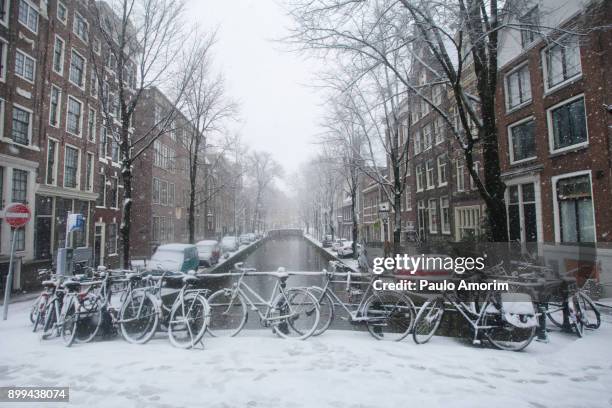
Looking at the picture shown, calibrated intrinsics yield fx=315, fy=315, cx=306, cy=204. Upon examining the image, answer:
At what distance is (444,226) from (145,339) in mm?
23228

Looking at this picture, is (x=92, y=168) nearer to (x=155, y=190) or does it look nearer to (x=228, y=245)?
(x=155, y=190)

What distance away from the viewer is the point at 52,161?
17250mm

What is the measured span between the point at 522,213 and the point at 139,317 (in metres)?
17.0

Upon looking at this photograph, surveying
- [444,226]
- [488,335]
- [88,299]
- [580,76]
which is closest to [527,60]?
[580,76]

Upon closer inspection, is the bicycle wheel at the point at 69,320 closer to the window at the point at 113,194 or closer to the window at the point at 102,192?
the window at the point at 102,192

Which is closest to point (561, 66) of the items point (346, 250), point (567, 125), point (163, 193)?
point (567, 125)

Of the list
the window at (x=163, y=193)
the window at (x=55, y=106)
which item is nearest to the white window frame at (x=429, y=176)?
the window at (x=55, y=106)

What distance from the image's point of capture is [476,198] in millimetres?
19594

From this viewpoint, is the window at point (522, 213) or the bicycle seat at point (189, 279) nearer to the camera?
the bicycle seat at point (189, 279)

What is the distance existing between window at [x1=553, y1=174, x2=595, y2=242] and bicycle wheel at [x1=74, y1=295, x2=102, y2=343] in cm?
1518

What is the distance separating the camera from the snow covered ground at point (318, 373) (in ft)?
10.8

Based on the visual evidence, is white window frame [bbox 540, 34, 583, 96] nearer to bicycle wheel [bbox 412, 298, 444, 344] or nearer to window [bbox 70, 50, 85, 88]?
bicycle wheel [bbox 412, 298, 444, 344]

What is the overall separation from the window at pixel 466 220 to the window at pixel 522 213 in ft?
9.58

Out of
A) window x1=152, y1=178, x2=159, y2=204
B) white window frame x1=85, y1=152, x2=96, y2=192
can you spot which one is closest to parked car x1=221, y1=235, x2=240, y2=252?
window x1=152, y1=178, x2=159, y2=204
